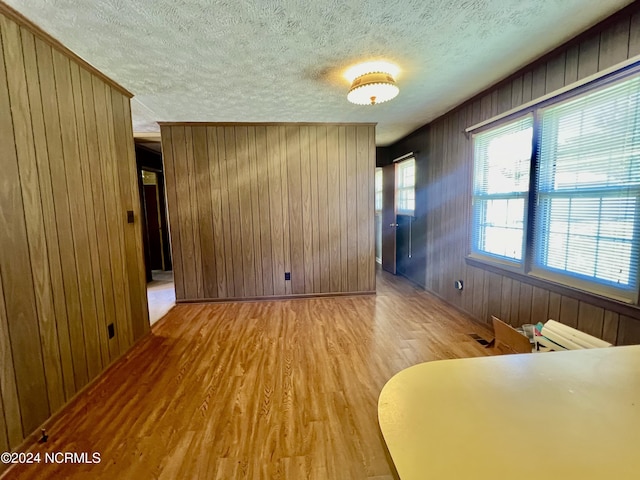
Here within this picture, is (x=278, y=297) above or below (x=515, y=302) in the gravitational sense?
below

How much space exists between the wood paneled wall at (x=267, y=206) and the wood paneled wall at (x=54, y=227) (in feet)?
4.06

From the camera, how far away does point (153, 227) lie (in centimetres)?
570

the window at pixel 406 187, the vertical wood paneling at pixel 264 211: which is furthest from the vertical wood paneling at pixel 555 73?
the vertical wood paneling at pixel 264 211

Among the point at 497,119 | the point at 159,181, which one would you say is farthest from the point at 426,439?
the point at 159,181

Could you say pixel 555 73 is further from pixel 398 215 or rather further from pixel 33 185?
pixel 33 185

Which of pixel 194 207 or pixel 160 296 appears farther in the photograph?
pixel 160 296

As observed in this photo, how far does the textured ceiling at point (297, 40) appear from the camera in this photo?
1588 millimetres

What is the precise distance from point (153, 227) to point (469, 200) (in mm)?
5694

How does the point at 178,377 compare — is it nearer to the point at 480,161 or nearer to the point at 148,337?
the point at 148,337

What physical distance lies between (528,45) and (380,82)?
1042 millimetres

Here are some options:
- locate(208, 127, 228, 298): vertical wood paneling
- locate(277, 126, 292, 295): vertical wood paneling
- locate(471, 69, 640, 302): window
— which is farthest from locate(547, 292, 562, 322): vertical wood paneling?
locate(208, 127, 228, 298): vertical wood paneling

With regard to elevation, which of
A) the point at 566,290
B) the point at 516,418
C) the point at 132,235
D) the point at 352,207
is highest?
the point at 352,207

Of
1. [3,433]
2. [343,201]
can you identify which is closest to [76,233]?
[3,433]

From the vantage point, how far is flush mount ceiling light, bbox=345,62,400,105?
7.28ft
